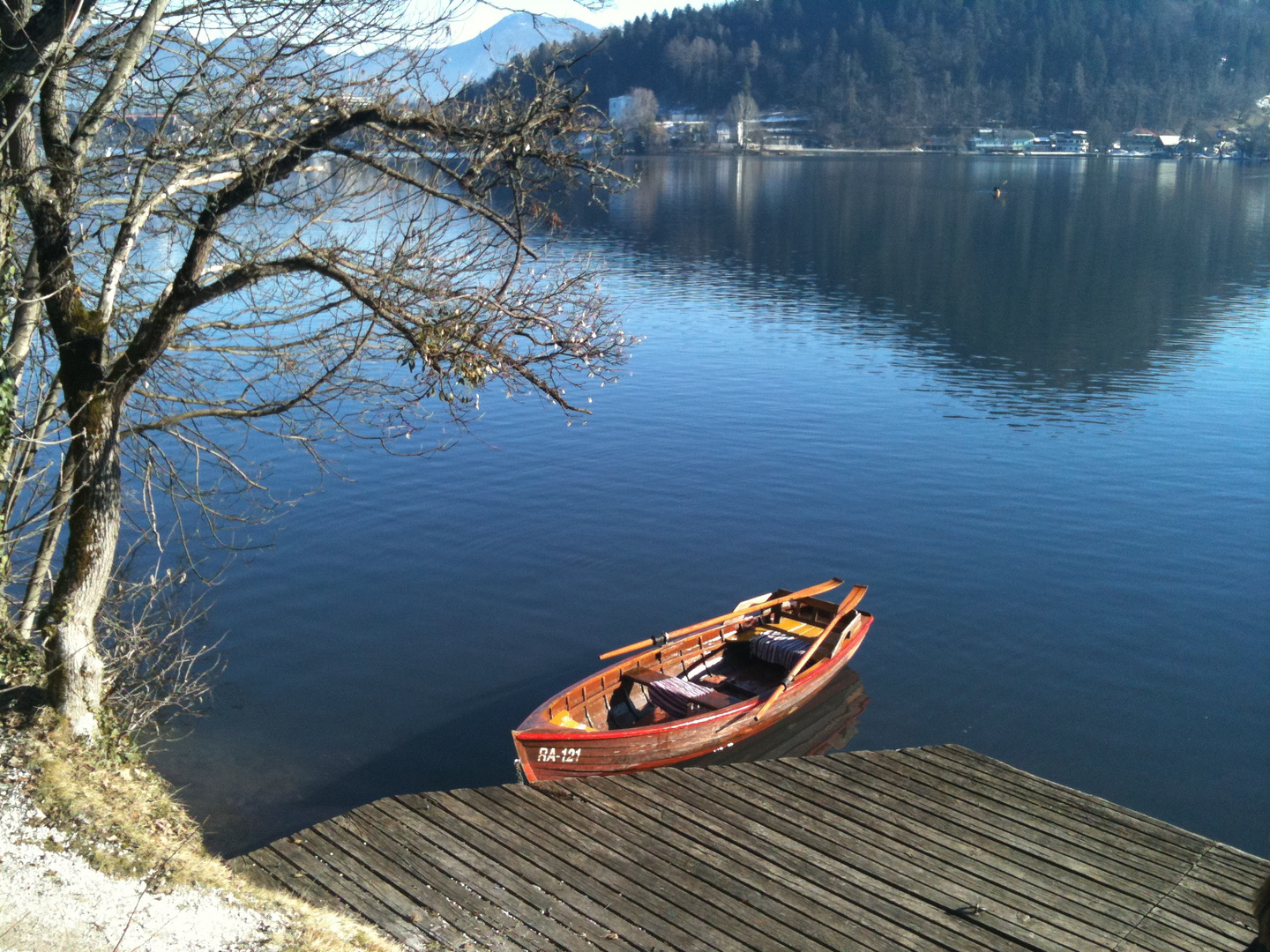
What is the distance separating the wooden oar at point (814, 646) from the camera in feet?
45.8

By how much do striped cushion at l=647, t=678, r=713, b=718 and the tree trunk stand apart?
674cm

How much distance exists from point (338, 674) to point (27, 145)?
9039 millimetres

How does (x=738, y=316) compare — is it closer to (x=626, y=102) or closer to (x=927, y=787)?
(x=927, y=787)

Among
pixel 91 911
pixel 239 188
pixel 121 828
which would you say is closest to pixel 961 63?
pixel 239 188

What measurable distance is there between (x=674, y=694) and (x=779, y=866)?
403 cm

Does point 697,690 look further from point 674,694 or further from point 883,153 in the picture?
point 883,153

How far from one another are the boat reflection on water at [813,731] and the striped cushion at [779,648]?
0.74 metres

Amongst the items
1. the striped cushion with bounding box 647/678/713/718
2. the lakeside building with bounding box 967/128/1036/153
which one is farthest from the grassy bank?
the lakeside building with bounding box 967/128/1036/153

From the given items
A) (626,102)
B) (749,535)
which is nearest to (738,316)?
(749,535)

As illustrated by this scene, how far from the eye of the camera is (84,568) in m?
9.23

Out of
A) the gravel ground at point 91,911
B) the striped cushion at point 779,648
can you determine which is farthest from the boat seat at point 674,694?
the gravel ground at point 91,911

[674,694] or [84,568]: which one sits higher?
[84,568]

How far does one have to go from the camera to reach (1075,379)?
105 feet

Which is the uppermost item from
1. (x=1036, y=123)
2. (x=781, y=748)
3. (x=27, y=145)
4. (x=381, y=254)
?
(x=1036, y=123)
